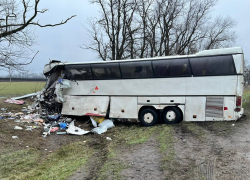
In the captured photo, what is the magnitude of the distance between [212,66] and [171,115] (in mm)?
2718

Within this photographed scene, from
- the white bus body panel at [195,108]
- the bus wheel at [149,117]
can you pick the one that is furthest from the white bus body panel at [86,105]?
the white bus body panel at [195,108]

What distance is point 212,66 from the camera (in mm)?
8398

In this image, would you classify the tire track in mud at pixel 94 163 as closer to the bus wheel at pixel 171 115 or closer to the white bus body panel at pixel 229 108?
the bus wheel at pixel 171 115

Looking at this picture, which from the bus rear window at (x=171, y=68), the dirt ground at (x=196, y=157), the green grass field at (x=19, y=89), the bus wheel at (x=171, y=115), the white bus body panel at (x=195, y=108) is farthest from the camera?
the green grass field at (x=19, y=89)

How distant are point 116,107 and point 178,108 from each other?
2.95m

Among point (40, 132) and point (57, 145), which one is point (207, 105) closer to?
point (57, 145)

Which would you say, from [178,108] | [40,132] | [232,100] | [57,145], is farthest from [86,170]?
[232,100]

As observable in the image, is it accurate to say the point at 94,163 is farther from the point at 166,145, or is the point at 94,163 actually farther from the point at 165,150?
the point at 166,145

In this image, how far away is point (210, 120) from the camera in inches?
338

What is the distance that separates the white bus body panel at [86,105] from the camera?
1015 centimetres

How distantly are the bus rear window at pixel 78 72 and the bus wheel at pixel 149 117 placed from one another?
326cm

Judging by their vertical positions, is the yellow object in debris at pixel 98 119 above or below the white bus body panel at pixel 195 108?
below

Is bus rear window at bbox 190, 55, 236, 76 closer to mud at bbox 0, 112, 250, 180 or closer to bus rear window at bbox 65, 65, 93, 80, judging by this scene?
mud at bbox 0, 112, 250, 180

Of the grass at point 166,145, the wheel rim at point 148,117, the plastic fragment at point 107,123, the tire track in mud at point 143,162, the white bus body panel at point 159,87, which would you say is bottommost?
the plastic fragment at point 107,123
